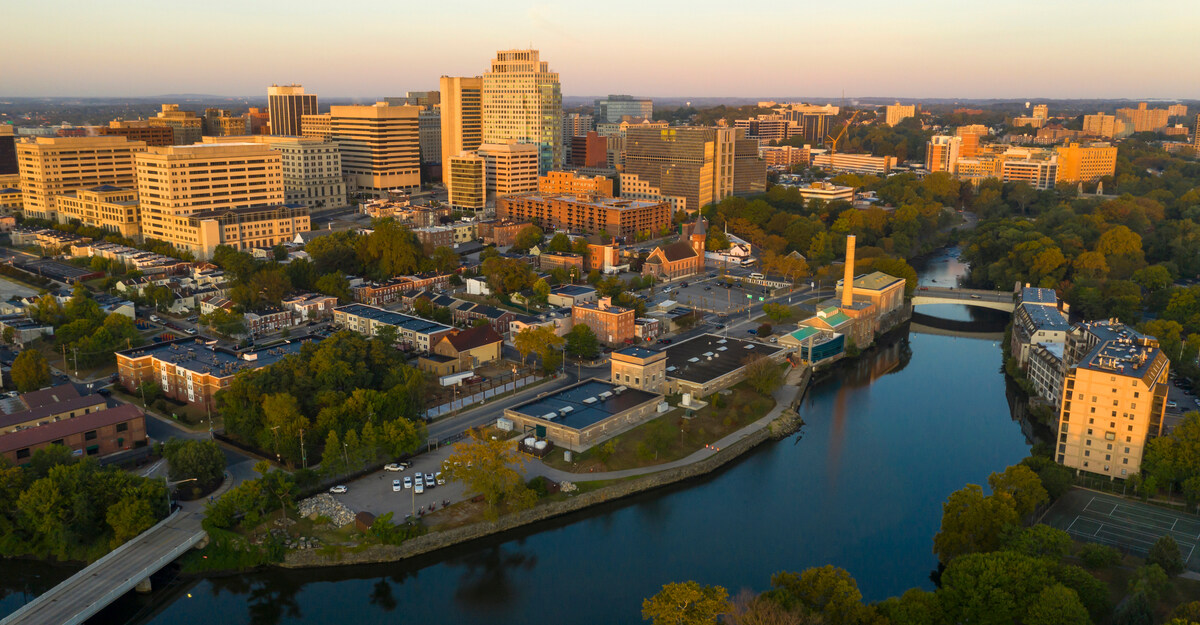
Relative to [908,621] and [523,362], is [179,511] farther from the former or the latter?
[908,621]

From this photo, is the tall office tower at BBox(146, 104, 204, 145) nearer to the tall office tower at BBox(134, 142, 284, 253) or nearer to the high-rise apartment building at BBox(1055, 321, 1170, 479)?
the tall office tower at BBox(134, 142, 284, 253)

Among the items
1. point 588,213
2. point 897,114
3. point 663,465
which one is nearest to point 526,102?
point 588,213

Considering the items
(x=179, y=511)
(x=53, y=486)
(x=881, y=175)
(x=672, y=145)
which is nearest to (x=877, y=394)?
(x=179, y=511)

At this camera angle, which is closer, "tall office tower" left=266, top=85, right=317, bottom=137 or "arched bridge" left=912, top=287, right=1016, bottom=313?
"arched bridge" left=912, top=287, right=1016, bottom=313

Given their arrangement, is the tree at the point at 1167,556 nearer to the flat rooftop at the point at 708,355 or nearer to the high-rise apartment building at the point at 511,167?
the flat rooftop at the point at 708,355

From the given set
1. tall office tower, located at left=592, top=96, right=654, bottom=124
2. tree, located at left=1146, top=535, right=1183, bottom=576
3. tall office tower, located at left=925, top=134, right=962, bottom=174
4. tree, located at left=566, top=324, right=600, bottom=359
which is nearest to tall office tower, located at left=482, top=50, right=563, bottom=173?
tree, located at left=566, top=324, right=600, bottom=359

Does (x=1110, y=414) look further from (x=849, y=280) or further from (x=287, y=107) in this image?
(x=287, y=107)
